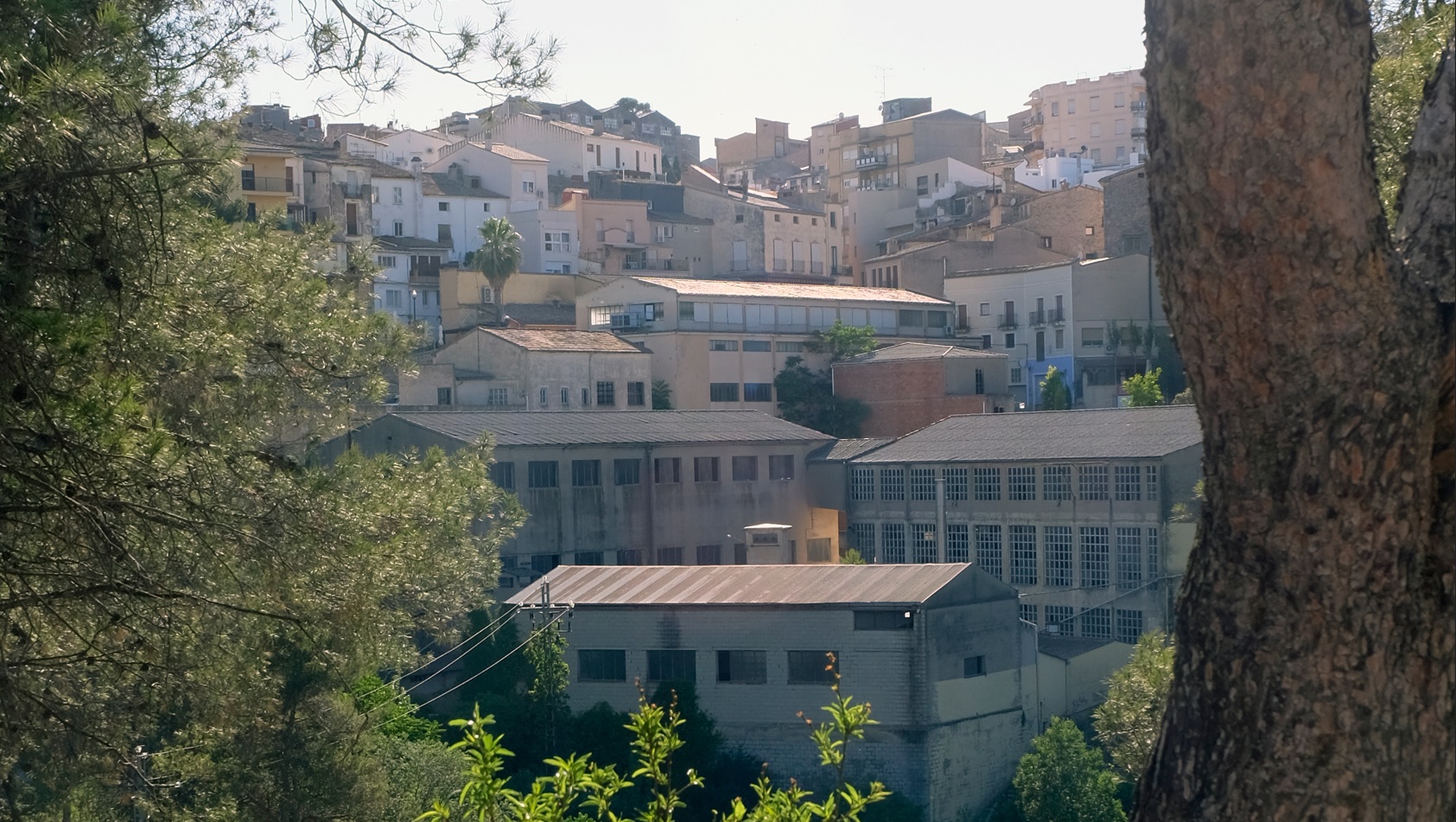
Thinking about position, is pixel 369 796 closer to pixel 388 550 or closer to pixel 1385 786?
pixel 388 550

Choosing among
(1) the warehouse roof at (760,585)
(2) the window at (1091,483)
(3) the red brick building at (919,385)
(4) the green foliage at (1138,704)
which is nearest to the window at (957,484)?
(2) the window at (1091,483)

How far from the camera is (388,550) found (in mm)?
10680

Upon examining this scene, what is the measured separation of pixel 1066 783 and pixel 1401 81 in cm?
1580

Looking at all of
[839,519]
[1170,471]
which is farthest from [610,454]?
[1170,471]

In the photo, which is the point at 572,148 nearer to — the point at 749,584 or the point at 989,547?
the point at 989,547

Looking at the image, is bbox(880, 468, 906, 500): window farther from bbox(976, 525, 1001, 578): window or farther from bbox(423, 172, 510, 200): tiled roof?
bbox(423, 172, 510, 200): tiled roof

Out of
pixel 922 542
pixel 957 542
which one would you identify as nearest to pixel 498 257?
pixel 922 542

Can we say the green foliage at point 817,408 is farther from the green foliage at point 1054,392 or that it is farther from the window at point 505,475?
the window at point 505,475

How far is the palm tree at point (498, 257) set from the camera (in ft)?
191

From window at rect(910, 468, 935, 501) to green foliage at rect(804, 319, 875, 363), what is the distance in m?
13.7

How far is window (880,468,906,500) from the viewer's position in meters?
39.0

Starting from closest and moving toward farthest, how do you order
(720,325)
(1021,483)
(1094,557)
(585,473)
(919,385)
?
1. (1094,557)
2. (1021,483)
3. (585,473)
4. (919,385)
5. (720,325)

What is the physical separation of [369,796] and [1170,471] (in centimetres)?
2143

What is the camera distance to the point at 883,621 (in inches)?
1006
